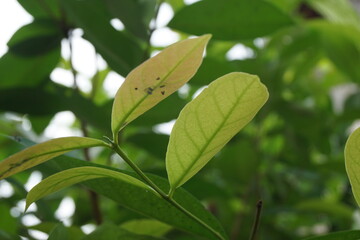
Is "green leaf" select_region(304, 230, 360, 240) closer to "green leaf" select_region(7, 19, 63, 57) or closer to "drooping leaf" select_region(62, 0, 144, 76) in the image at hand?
"drooping leaf" select_region(62, 0, 144, 76)

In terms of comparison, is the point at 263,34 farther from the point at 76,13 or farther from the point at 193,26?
the point at 76,13

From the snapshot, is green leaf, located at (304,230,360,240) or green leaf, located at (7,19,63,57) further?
green leaf, located at (7,19,63,57)

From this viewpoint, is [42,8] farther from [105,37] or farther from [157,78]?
[157,78]

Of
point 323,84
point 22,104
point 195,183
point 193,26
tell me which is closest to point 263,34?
point 193,26

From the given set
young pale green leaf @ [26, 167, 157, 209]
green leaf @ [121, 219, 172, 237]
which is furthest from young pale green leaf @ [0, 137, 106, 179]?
green leaf @ [121, 219, 172, 237]

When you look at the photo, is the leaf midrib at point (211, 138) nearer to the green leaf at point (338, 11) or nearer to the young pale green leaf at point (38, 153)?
the young pale green leaf at point (38, 153)

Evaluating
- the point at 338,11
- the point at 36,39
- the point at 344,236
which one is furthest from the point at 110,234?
the point at 338,11
